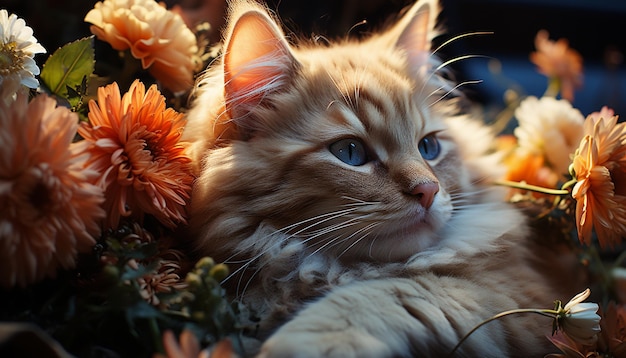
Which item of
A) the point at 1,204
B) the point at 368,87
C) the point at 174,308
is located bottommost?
the point at 174,308

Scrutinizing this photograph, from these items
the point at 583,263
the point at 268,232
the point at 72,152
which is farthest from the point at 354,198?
the point at 583,263

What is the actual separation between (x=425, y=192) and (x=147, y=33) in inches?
26.1

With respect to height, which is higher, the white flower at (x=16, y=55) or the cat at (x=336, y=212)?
the white flower at (x=16, y=55)

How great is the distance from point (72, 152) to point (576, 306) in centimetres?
83

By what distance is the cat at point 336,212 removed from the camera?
37.8 inches

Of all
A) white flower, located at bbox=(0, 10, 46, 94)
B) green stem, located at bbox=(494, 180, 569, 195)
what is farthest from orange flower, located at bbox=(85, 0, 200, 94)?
green stem, located at bbox=(494, 180, 569, 195)

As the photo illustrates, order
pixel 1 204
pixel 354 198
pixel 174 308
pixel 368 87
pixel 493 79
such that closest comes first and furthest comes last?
pixel 1 204
pixel 174 308
pixel 354 198
pixel 368 87
pixel 493 79

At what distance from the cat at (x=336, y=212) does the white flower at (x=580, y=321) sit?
0.12 m

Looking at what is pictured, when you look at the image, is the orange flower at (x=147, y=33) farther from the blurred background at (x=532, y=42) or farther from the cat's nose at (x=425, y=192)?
the blurred background at (x=532, y=42)

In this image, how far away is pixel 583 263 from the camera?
134 centimetres

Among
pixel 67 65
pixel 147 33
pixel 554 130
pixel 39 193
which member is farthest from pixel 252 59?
pixel 554 130

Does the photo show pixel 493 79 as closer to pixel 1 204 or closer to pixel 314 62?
pixel 314 62

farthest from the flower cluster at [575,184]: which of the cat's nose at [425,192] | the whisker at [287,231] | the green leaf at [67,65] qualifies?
the green leaf at [67,65]

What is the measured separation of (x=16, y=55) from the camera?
986 mm
